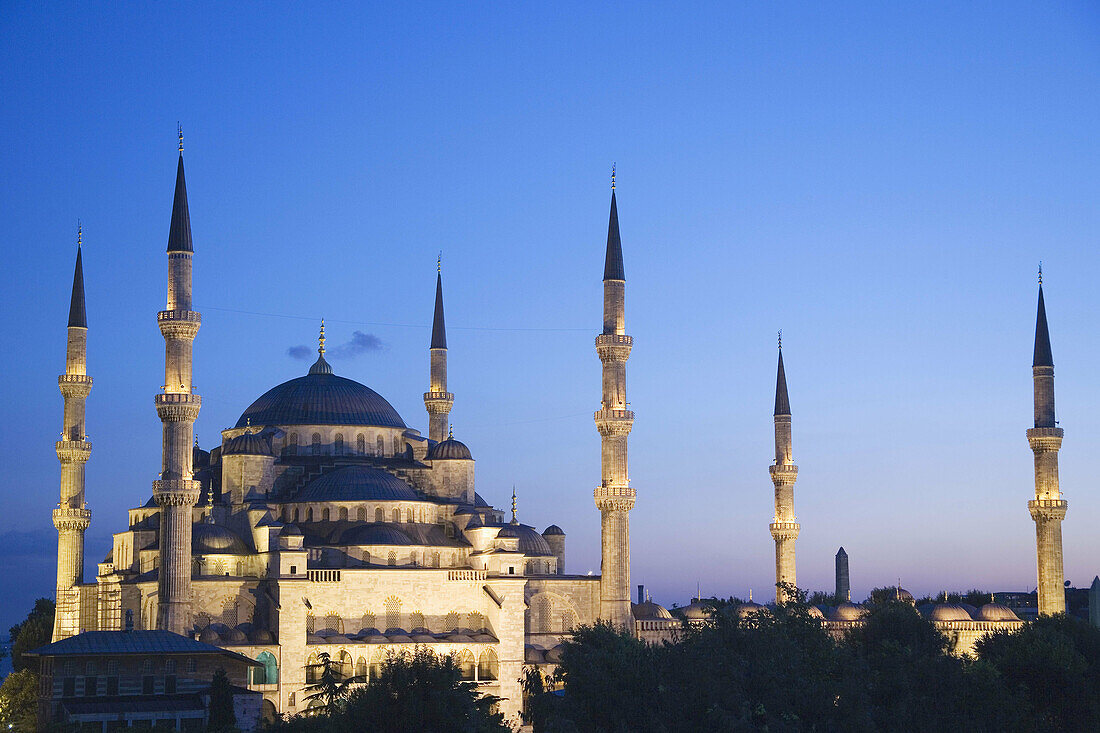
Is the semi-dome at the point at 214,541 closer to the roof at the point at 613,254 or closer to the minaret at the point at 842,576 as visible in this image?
the roof at the point at 613,254

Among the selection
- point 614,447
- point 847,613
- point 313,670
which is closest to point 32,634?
point 313,670

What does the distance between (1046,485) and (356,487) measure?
19654 millimetres

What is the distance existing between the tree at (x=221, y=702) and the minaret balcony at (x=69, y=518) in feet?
39.0

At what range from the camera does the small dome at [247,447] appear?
44250mm

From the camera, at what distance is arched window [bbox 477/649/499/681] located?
4056 centimetres

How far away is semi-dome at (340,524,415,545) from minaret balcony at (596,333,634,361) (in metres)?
7.36

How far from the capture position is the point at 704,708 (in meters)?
24.0

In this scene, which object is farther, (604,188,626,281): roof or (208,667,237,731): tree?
(604,188,626,281): roof

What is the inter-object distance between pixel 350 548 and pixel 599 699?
16085 mm

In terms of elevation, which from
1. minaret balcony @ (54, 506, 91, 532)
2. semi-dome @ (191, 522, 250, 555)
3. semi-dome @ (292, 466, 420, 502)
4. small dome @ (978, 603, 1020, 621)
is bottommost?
small dome @ (978, 603, 1020, 621)

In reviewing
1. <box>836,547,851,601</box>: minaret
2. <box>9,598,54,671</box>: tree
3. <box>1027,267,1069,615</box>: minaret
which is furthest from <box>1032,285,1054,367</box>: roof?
<box>9,598,54,671</box>: tree

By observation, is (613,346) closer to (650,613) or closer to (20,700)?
(650,613)

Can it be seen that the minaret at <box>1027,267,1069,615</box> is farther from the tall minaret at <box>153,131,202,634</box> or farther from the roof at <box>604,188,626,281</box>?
the tall minaret at <box>153,131,202,634</box>

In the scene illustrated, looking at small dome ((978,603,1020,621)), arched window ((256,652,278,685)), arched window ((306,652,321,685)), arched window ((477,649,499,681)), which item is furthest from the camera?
small dome ((978,603,1020,621))
